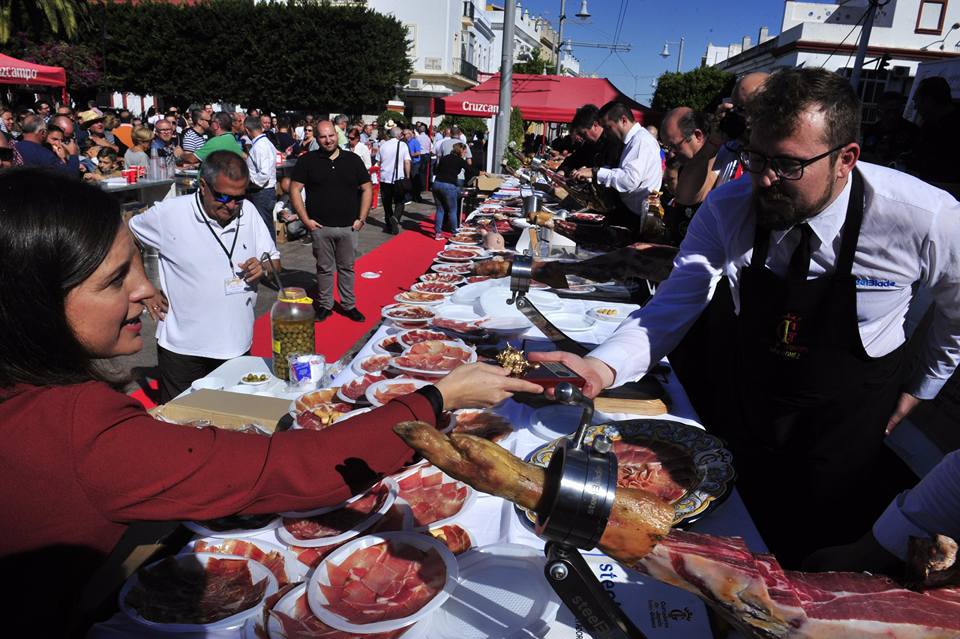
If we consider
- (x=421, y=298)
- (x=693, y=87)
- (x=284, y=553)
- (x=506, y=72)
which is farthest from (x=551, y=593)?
(x=693, y=87)

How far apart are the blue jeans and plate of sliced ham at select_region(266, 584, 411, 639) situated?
9.35 m

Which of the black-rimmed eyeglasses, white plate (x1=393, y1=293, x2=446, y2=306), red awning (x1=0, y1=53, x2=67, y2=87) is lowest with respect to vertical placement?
white plate (x1=393, y1=293, x2=446, y2=306)

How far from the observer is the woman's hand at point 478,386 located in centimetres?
148

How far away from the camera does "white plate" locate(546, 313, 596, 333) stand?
2.98m

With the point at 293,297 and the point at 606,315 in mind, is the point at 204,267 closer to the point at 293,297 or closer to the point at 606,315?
the point at 293,297

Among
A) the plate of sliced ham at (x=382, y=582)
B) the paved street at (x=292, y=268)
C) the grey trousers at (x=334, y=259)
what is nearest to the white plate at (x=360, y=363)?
the paved street at (x=292, y=268)

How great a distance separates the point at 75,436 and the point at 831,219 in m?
2.01

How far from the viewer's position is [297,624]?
42.4 inches

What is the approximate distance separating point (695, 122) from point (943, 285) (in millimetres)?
2214

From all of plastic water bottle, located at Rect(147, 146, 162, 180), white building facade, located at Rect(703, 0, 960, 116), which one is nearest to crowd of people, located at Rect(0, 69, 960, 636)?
plastic water bottle, located at Rect(147, 146, 162, 180)

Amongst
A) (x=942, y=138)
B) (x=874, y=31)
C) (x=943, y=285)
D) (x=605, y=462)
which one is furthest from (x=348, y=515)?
(x=874, y=31)

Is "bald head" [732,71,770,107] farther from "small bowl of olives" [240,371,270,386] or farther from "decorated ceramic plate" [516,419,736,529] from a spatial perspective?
"small bowl of olives" [240,371,270,386]

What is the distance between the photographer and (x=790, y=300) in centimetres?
179

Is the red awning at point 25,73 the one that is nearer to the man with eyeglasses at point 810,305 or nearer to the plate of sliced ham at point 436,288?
the plate of sliced ham at point 436,288
